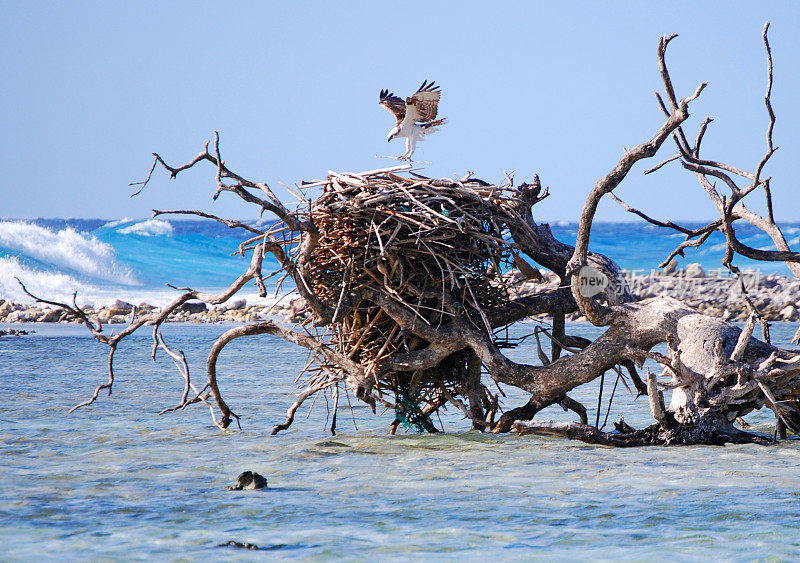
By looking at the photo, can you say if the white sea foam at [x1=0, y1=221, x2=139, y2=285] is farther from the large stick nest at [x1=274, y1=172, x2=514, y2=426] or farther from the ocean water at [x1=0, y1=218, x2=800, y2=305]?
the large stick nest at [x1=274, y1=172, x2=514, y2=426]

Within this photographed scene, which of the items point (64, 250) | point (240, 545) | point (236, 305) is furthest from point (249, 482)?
point (64, 250)

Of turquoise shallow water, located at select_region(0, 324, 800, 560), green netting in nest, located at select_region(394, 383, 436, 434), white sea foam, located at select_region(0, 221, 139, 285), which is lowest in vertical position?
turquoise shallow water, located at select_region(0, 324, 800, 560)

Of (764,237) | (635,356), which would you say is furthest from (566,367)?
(764,237)

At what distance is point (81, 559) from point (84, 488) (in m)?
1.49

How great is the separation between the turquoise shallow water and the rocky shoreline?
1748 cm

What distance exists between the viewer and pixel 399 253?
6.23m

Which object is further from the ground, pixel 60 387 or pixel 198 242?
pixel 198 242

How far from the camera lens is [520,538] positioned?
4.33 metres

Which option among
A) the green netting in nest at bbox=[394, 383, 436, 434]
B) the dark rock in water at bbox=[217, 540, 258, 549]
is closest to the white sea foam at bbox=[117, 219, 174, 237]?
the green netting in nest at bbox=[394, 383, 436, 434]

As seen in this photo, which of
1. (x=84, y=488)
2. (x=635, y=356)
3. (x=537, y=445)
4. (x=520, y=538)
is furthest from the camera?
(x=537, y=445)

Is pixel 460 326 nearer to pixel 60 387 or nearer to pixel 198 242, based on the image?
pixel 60 387

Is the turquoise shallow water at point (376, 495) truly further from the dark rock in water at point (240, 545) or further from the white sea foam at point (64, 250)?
the white sea foam at point (64, 250)

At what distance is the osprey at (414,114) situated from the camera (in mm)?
7473

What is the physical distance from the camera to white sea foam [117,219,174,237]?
49.2 m
